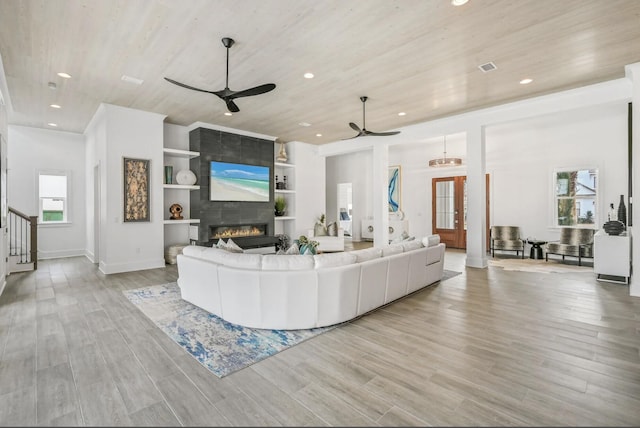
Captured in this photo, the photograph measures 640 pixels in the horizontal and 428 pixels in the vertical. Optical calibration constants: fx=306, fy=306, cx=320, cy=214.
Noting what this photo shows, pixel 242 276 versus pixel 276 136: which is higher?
pixel 276 136

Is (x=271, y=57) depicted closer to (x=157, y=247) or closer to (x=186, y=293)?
(x=186, y=293)

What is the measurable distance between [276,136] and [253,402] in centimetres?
729

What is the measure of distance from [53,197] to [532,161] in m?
11.8

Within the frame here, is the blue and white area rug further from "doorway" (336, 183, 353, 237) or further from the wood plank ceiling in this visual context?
"doorway" (336, 183, 353, 237)

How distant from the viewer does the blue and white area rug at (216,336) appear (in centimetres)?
247

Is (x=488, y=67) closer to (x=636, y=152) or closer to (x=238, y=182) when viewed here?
(x=636, y=152)

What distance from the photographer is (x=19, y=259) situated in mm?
6281

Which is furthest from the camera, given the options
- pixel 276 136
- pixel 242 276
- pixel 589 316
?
pixel 276 136

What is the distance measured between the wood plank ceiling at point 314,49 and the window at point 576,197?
9.25ft

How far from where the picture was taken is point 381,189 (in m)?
7.90

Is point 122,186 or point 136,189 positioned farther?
point 136,189

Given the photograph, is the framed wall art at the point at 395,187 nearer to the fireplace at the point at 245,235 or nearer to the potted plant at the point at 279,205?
the potted plant at the point at 279,205

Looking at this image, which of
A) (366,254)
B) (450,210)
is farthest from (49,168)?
(450,210)

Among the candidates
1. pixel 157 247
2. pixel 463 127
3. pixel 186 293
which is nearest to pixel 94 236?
pixel 157 247
